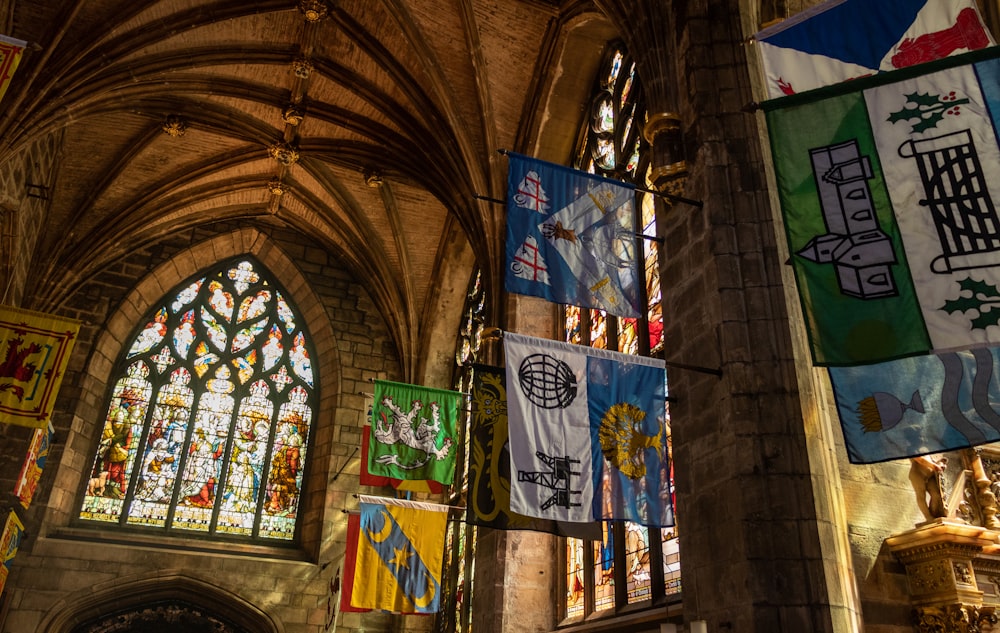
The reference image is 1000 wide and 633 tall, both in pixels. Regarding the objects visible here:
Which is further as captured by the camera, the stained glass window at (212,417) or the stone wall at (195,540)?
the stained glass window at (212,417)

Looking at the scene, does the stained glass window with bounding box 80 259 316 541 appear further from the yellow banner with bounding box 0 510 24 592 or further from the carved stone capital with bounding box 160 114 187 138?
the carved stone capital with bounding box 160 114 187 138

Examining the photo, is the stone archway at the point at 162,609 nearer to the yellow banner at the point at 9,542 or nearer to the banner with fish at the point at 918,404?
the yellow banner at the point at 9,542

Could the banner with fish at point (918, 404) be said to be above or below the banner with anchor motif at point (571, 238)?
below

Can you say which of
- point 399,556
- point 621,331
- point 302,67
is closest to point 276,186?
point 302,67

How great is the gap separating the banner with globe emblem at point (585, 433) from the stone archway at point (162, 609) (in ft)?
30.4

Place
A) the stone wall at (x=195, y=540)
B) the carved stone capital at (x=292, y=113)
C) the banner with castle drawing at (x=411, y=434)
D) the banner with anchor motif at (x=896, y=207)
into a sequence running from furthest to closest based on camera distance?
the carved stone capital at (x=292, y=113) → the stone wall at (x=195, y=540) → the banner with castle drawing at (x=411, y=434) → the banner with anchor motif at (x=896, y=207)

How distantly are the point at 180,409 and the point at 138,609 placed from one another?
3385 mm

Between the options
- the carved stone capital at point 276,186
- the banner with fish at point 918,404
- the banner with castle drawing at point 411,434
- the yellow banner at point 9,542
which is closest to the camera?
the banner with fish at point 918,404

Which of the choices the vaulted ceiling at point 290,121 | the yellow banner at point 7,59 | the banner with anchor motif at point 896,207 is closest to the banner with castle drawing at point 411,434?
the vaulted ceiling at point 290,121

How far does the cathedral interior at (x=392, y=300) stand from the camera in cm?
550

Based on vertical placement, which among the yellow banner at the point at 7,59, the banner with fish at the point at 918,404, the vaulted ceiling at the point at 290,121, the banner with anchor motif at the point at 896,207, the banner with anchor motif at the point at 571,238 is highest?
the vaulted ceiling at the point at 290,121

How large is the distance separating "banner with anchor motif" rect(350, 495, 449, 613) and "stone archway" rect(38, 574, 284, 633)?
4.79m

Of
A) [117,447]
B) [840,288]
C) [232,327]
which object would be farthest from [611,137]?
[117,447]

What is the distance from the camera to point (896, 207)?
4180 millimetres
